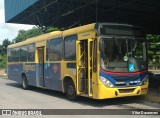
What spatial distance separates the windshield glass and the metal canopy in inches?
323

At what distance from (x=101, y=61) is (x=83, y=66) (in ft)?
4.00

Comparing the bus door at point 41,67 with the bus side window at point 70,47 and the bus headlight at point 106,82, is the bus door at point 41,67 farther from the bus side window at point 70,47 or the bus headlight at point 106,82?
the bus headlight at point 106,82

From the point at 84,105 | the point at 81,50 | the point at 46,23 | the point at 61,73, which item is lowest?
the point at 84,105

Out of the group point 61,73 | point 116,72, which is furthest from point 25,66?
point 116,72

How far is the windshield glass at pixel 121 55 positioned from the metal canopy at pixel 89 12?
26.9 ft

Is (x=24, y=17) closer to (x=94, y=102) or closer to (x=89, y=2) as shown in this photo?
(x=89, y=2)

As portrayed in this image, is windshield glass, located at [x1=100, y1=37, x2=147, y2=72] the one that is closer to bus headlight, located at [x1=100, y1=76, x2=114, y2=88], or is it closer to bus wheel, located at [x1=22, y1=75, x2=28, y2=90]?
bus headlight, located at [x1=100, y1=76, x2=114, y2=88]

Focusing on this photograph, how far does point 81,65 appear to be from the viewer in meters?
12.9

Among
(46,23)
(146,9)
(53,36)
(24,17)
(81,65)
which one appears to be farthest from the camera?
(46,23)

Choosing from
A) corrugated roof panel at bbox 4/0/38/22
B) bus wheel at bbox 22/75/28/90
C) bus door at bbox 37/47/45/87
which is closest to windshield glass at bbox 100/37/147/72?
bus door at bbox 37/47/45/87

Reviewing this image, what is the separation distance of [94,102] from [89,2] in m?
10.5

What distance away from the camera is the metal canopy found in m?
22.5

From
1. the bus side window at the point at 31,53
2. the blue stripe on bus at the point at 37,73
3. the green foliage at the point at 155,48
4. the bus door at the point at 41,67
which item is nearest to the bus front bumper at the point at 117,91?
the blue stripe on bus at the point at 37,73

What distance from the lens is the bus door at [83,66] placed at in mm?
12328
